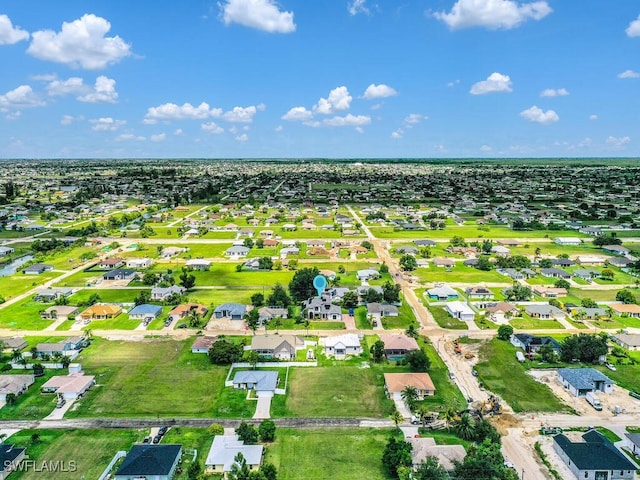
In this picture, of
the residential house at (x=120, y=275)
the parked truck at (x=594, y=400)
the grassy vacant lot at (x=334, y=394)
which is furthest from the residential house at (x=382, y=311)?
the residential house at (x=120, y=275)

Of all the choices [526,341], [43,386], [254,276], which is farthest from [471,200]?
[43,386]

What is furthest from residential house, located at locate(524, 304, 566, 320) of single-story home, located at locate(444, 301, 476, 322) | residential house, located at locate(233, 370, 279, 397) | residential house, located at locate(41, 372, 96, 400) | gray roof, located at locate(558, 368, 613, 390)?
residential house, located at locate(41, 372, 96, 400)

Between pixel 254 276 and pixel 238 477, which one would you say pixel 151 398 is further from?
pixel 254 276

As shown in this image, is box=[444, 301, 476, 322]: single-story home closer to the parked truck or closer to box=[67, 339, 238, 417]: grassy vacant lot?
the parked truck

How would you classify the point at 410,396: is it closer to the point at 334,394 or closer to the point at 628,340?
the point at 334,394

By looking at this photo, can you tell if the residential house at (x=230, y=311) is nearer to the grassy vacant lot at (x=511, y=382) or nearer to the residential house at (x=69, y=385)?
the residential house at (x=69, y=385)

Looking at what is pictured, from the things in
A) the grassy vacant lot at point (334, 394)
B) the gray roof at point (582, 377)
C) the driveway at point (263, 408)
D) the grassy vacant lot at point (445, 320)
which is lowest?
the driveway at point (263, 408)
